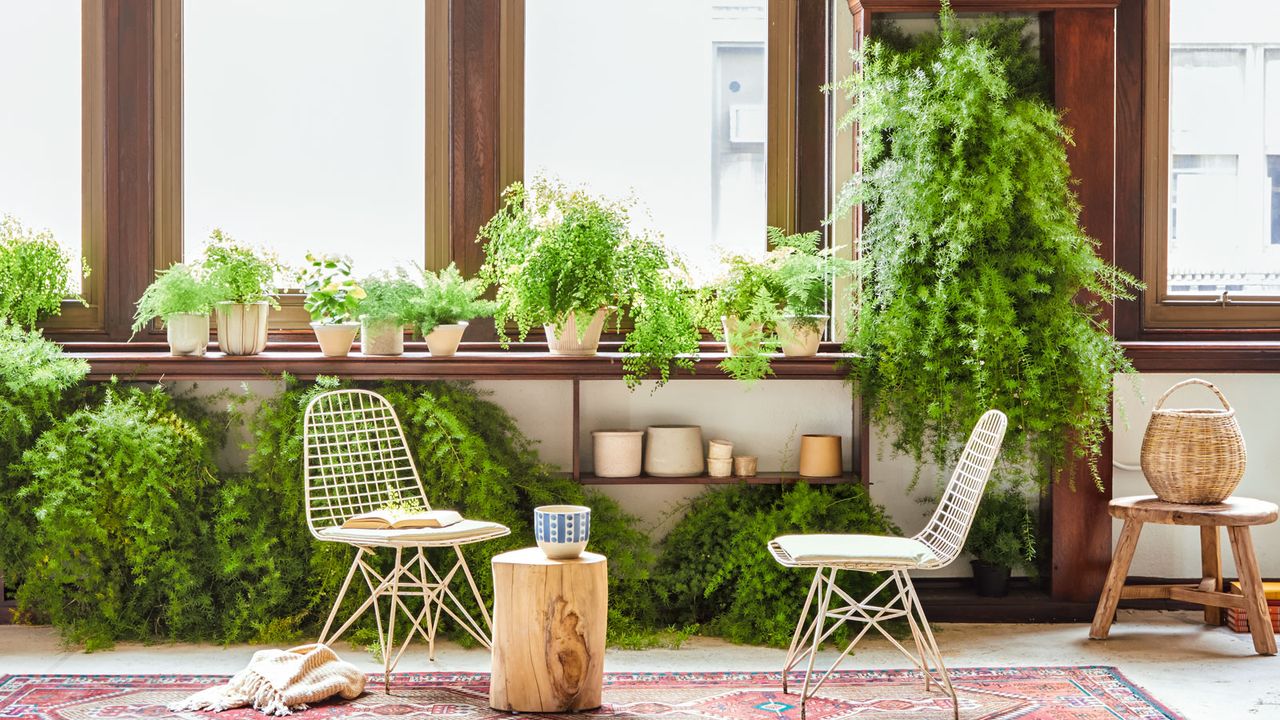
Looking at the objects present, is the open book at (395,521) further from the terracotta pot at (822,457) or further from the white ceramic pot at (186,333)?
the terracotta pot at (822,457)

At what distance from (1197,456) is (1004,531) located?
33.0 inches

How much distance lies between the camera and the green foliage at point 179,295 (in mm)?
4578

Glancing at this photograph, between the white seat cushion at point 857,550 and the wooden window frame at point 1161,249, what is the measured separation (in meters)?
2.22

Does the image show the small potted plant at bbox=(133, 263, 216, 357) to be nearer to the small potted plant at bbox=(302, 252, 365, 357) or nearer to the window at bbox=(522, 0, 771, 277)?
the small potted plant at bbox=(302, 252, 365, 357)

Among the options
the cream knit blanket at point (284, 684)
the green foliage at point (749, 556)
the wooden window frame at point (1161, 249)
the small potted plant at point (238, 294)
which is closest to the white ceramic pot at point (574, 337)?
the green foliage at point (749, 556)

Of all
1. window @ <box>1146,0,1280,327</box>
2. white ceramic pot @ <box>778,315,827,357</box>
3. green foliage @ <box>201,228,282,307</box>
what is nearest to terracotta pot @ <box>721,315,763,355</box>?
white ceramic pot @ <box>778,315,827,357</box>

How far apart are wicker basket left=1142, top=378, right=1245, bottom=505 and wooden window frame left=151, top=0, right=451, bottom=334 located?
3125 mm

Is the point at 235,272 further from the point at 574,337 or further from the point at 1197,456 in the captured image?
the point at 1197,456

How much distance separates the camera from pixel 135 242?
16.9 feet

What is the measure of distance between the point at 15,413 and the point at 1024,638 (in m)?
4.03

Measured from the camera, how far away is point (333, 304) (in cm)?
466

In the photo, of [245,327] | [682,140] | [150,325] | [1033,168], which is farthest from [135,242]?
[1033,168]

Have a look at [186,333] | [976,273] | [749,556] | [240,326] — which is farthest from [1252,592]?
[186,333]

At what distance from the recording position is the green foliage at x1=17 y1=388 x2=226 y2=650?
434 centimetres
